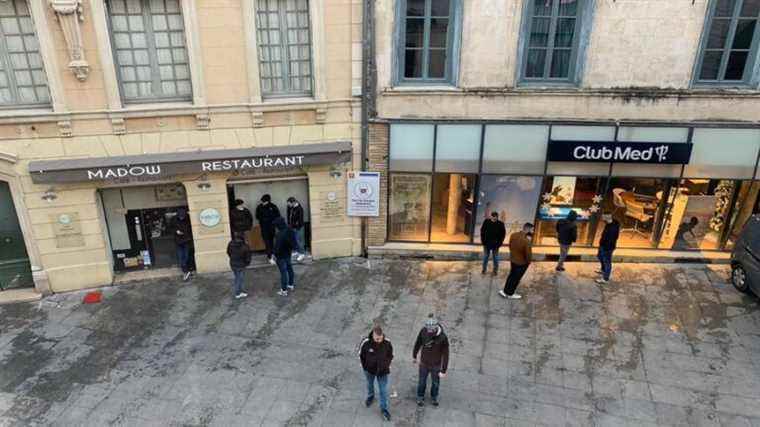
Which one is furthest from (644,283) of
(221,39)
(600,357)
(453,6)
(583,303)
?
(221,39)

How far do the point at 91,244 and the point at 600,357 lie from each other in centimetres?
1106

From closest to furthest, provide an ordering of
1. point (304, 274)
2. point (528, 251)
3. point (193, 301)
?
point (528, 251) → point (193, 301) → point (304, 274)

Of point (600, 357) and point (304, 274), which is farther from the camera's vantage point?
point (304, 274)

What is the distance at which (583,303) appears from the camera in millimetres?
11773

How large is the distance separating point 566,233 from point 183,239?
8947 mm

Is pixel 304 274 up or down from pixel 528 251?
down

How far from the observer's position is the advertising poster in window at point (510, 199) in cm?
1314

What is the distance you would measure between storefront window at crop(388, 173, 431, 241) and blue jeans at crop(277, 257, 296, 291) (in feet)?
9.90

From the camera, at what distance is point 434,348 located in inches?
318

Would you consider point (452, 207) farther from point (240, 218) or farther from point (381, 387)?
point (381, 387)

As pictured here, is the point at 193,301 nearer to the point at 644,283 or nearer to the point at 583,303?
the point at 583,303

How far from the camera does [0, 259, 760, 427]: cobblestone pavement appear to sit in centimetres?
877

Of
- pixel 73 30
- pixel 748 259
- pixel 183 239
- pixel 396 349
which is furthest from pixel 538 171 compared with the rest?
pixel 73 30

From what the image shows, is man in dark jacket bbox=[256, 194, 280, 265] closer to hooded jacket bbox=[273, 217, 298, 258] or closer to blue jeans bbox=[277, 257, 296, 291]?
hooded jacket bbox=[273, 217, 298, 258]
